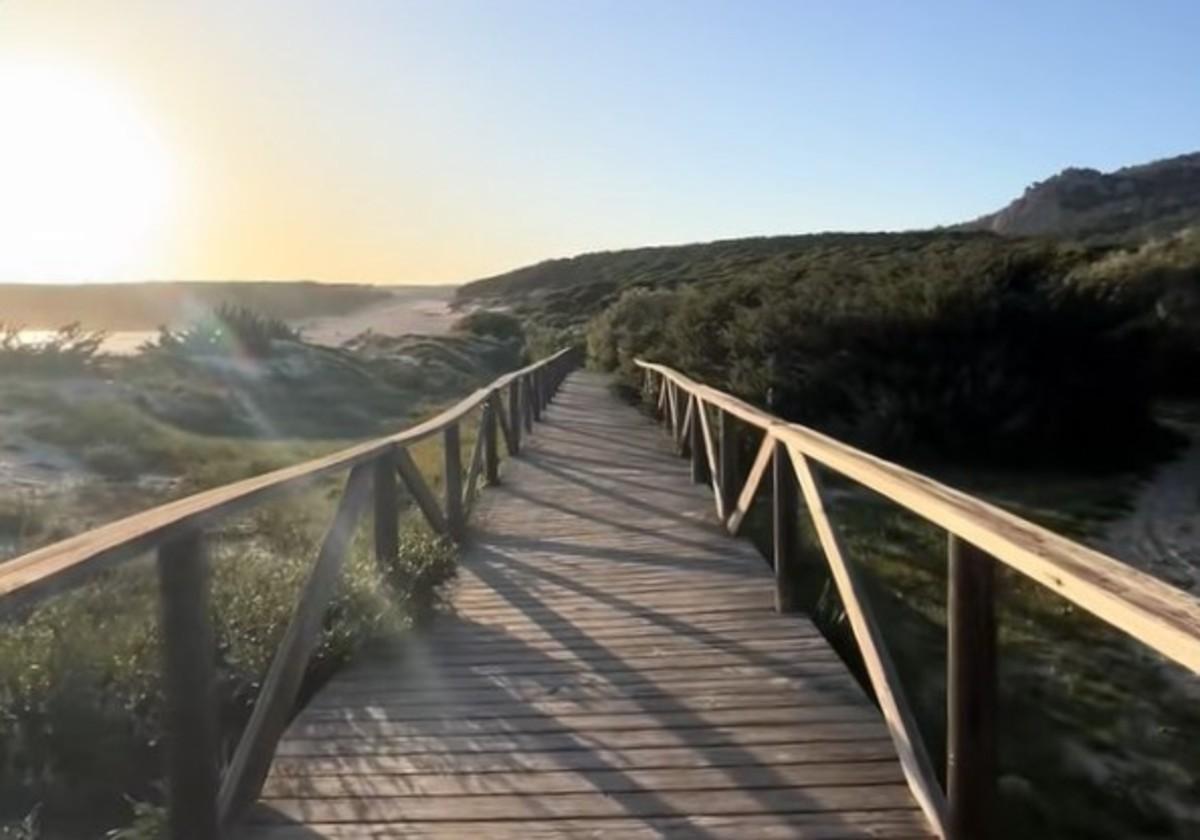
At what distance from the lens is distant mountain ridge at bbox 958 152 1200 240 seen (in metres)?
58.8

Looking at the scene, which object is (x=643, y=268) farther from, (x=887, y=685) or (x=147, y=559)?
(x=887, y=685)

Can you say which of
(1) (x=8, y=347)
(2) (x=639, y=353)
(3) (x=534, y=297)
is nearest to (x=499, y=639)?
(2) (x=639, y=353)

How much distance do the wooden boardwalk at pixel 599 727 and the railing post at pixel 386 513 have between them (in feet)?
1.29

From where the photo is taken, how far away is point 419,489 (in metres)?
5.84

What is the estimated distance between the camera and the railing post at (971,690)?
2666 millimetres

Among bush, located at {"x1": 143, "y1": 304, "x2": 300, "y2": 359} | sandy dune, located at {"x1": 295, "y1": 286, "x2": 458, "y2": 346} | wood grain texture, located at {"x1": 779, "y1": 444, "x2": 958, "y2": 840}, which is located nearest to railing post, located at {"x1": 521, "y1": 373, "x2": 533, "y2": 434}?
wood grain texture, located at {"x1": 779, "y1": 444, "x2": 958, "y2": 840}

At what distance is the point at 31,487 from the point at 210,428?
769cm

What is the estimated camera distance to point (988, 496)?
428 inches

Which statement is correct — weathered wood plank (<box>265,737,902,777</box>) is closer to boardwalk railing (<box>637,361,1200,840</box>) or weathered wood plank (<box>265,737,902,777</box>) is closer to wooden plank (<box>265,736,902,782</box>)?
wooden plank (<box>265,736,902,782</box>)

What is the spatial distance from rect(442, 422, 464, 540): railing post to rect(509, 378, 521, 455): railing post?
16.7 feet

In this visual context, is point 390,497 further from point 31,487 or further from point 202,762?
point 31,487

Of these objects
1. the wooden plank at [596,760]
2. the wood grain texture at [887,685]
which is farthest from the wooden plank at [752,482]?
the wooden plank at [596,760]

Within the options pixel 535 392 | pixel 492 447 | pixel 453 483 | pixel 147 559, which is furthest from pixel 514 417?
pixel 147 559

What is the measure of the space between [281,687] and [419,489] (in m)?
2.62
